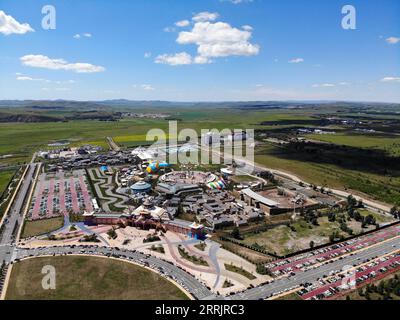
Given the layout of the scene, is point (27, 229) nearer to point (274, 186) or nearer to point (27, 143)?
point (274, 186)

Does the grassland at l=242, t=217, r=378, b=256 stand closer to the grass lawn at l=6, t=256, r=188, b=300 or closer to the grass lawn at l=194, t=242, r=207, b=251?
the grass lawn at l=194, t=242, r=207, b=251

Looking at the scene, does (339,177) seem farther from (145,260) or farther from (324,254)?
(145,260)

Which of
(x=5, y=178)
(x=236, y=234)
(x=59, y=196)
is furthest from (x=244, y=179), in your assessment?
(x=5, y=178)

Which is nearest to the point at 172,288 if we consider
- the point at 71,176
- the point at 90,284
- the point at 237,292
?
the point at 237,292

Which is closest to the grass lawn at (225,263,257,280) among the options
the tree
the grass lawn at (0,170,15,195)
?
the tree
